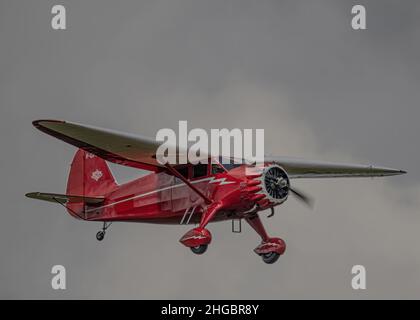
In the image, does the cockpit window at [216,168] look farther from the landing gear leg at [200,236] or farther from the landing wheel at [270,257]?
the landing wheel at [270,257]

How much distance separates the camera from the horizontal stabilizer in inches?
1155

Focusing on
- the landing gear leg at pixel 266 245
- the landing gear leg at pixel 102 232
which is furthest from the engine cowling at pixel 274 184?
the landing gear leg at pixel 102 232

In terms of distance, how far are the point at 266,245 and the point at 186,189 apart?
8.98 ft

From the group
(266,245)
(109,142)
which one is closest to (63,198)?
(109,142)

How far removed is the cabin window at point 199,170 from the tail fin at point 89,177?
14.7 feet

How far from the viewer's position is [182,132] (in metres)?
27.8

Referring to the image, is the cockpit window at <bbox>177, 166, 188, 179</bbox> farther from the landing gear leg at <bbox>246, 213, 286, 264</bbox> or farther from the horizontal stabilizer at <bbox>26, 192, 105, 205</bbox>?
the horizontal stabilizer at <bbox>26, 192, 105, 205</bbox>

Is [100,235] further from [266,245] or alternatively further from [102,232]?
[266,245]

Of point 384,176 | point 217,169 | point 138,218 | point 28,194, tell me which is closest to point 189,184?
point 217,169

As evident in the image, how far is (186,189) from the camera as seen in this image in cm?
2748

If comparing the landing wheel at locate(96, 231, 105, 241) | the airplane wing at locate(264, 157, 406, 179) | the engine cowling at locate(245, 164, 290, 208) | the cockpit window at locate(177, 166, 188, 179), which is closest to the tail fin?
the landing wheel at locate(96, 231, 105, 241)

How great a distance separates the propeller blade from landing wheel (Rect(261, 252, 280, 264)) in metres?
1.68

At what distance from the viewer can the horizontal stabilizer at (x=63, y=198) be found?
96.3 feet

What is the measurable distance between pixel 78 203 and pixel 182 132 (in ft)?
18.1
